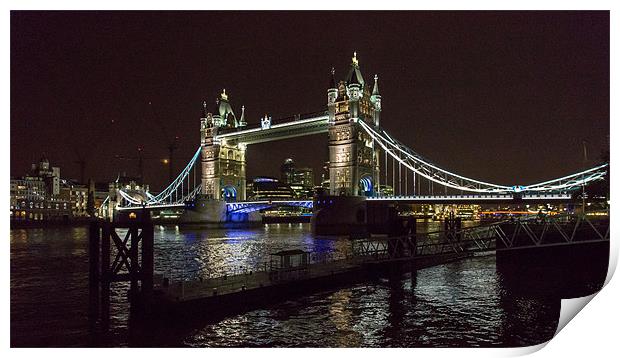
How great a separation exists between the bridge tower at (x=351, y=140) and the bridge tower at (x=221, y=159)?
24306mm

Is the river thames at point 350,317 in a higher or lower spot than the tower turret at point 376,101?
lower

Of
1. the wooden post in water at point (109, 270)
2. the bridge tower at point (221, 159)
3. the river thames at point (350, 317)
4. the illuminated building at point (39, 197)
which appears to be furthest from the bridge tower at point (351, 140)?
the wooden post in water at point (109, 270)

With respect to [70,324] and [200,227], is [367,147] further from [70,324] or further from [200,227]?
[70,324]

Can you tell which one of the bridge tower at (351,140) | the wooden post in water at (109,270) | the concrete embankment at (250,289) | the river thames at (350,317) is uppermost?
the bridge tower at (351,140)

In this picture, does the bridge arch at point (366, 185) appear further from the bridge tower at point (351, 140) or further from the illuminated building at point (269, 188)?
the illuminated building at point (269, 188)

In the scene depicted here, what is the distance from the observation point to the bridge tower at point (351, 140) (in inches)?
2418

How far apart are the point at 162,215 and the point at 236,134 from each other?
2492 centimetres

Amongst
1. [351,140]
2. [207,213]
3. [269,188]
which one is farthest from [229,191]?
[269,188]

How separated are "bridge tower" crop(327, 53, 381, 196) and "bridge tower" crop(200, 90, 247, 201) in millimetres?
24306

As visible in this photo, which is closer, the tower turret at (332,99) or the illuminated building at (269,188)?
the tower turret at (332,99)

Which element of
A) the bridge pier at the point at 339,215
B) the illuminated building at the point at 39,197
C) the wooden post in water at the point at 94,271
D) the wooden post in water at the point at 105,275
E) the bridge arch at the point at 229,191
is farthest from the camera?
the bridge arch at the point at 229,191

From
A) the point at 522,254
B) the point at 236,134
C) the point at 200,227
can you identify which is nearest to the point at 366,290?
the point at 522,254

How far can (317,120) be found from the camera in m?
65.6

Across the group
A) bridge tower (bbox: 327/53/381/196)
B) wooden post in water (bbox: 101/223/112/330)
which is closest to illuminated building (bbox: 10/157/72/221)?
bridge tower (bbox: 327/53/381/196)
